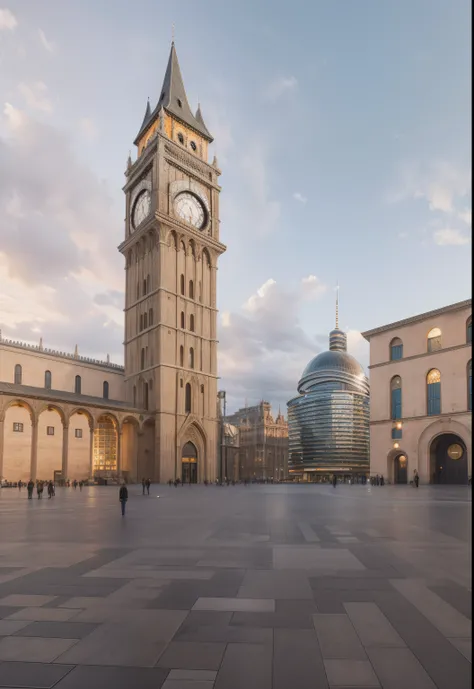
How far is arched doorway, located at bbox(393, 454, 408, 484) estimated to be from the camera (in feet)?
190

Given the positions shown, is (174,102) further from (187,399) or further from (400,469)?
(400,469)

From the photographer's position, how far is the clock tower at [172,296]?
69312 millimetres

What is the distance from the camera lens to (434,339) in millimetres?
54875

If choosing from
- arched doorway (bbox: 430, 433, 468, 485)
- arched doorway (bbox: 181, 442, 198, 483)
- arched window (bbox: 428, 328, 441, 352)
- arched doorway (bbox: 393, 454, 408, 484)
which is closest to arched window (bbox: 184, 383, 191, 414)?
arched doorway (bbox: 181, 442, 198, 483)

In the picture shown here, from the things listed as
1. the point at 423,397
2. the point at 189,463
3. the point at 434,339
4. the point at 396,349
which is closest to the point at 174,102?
the point at 396,349

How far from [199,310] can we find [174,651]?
70.9 m

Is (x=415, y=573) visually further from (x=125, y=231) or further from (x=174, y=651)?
(x=125, y=231)

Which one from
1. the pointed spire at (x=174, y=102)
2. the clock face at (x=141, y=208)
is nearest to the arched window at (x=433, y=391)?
the clock face at (x=141, y=208)

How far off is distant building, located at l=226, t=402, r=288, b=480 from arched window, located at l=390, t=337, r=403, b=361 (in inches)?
3846

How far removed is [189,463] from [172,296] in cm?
2268

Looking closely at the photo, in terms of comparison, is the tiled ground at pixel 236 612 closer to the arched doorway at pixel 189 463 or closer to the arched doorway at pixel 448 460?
the arched doorway at pixel 448 460

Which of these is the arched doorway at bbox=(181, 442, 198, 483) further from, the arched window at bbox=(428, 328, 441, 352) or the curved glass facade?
the curved glass facade

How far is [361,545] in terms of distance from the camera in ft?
43.4

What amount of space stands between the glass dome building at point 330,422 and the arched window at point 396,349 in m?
87.0
